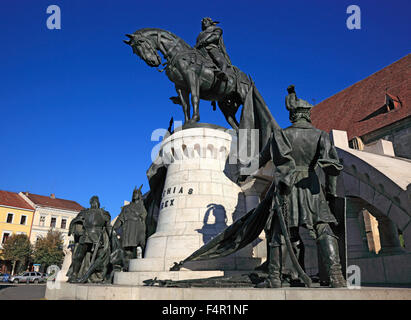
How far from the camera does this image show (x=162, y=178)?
9523mm

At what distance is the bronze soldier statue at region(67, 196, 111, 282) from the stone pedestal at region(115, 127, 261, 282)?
5.10 ft

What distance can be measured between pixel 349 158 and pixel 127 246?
5.84m

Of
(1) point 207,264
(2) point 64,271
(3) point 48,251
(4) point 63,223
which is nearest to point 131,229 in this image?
(1) point 207,264

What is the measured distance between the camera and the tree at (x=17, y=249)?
124ft

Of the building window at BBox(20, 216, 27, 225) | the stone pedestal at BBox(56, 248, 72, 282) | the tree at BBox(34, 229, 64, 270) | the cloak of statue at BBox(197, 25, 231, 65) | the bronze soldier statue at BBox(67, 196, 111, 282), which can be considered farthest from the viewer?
the building window at BBox(20, 216, 27, 225)

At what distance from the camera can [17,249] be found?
124 feet

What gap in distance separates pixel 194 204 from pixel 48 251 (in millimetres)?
39292

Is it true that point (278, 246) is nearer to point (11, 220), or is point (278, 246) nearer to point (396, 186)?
point (396, 186)

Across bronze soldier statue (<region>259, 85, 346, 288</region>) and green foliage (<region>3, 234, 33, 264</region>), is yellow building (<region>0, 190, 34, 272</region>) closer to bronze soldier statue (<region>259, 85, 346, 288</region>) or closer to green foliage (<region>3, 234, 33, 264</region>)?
green foliage (<region>3, 234, 33, 264</region>)

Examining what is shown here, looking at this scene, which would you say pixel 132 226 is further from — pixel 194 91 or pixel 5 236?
pixel 5 236

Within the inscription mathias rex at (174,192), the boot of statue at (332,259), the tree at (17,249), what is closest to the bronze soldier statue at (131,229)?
the inscription mathias rex at (174,192)

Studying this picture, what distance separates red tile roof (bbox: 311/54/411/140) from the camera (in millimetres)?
24844

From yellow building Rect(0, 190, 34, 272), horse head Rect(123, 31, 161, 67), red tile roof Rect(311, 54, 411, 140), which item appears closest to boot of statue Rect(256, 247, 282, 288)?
horse head Rect(123, 31, 161, 67)
